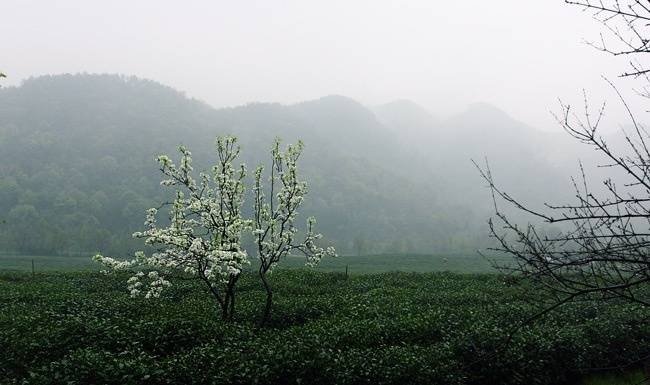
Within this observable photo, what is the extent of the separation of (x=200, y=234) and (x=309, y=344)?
6.44m

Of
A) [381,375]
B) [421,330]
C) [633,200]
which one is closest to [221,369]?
[381,375]

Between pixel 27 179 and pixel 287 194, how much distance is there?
165 m

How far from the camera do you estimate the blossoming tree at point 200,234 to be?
15828mm

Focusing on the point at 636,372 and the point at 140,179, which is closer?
the point at 636,372

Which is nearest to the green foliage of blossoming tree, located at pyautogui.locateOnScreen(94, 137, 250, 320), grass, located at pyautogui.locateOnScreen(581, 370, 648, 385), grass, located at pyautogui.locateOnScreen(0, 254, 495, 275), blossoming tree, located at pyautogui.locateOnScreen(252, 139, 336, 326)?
grass, located at pyautogui.locateOnScreen(581, 370, 648, 385)

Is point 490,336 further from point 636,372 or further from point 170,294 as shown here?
point 170,294

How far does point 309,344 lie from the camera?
13.5 meters

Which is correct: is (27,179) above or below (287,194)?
above

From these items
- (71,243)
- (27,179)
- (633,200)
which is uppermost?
(27,179)

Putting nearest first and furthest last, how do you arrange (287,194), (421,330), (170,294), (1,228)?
(421,330)
(287,194)
(170,294)
(1,228)

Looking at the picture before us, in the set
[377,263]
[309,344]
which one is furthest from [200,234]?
[377,263]

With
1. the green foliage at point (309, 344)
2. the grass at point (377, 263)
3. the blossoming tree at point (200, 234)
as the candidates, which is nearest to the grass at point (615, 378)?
the green foliage at point (309, 344)

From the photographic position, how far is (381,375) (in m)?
11.7

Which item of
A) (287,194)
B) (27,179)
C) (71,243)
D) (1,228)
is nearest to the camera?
(287,194)
